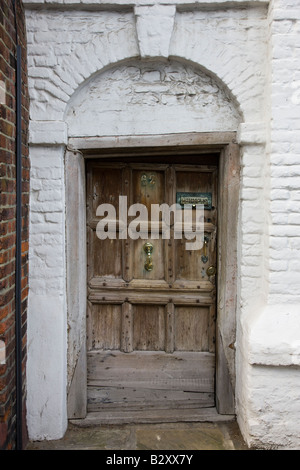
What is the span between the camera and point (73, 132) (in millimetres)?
2959

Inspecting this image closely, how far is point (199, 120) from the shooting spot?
2.95 metres

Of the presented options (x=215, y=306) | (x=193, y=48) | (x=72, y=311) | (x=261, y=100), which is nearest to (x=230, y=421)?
(x=215, y=306)

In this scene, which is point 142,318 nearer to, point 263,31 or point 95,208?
point 95,208

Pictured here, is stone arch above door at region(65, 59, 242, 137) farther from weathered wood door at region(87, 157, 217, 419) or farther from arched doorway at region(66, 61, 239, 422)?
weathered wood door at region(87, 157, 217, 419)

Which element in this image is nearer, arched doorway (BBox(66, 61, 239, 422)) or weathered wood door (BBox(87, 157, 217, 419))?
arched doorway (BBox(66, 61, 239, 422))

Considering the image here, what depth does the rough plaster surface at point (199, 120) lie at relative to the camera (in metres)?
2.71

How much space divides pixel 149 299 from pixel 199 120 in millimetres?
1463

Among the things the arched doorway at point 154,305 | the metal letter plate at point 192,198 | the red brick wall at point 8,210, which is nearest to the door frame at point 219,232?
the arched doorway at point 154,305

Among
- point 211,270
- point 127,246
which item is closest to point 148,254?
point 127,246

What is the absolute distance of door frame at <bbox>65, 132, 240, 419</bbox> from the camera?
2.94 metres

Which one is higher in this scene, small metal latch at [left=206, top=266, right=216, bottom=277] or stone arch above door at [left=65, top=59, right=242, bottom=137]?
stone arch above door at [left=65, top=59, right=242, bottom=137]

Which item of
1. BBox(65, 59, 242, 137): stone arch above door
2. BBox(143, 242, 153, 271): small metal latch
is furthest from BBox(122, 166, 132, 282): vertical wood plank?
BBox(65, 59, 242, 137): stone arch above door

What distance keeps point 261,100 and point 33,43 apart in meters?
1.70

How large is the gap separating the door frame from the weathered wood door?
109 millimetres
